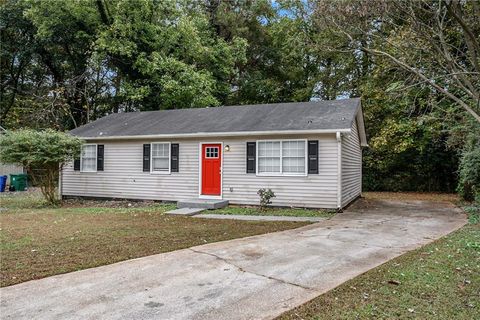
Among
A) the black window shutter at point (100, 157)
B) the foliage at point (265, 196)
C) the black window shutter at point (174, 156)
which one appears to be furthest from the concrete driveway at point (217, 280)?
the black window shutter at point (100, 157)

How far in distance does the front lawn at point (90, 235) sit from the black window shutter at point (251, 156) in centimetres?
294

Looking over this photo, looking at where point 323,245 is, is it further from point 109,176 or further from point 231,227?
point 109,176

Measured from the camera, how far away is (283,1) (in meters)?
23.0

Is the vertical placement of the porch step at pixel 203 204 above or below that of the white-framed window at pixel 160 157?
below

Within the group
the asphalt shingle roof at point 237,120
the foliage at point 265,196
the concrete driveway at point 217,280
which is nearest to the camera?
the concrete driveway at point 217,280

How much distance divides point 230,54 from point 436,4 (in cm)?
1508

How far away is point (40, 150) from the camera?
1137cm

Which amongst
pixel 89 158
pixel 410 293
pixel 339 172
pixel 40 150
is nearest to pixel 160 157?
pixel 89 158

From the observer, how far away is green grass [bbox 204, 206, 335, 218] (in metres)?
10.1

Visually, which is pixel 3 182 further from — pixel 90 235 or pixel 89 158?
pixel 90 235

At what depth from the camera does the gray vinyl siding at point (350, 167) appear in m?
11.5

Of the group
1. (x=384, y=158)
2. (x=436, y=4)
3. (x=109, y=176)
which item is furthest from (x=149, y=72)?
(x=436, y=4)

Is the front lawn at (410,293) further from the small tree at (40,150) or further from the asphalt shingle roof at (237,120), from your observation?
the small tree at (40,150)

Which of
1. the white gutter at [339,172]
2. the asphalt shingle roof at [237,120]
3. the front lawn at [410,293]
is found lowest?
the front lawn at [410,293]
